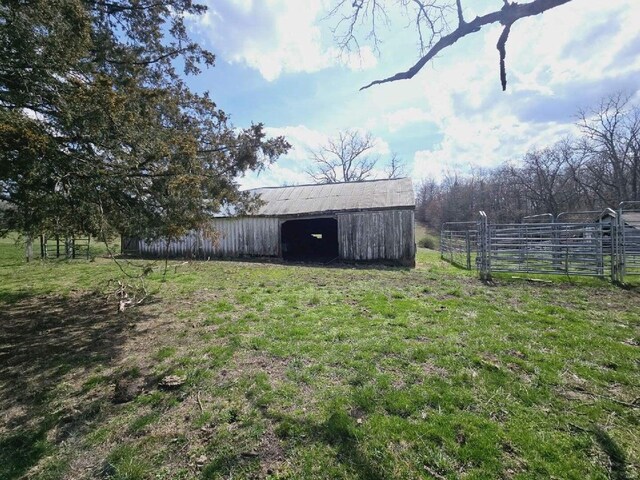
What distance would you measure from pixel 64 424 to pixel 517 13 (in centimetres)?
571

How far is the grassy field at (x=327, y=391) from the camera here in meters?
2.73

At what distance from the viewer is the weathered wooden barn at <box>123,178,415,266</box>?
15.5m

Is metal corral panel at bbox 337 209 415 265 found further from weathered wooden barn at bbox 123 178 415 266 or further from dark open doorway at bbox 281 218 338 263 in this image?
dark open doorway at bbox 281 218 338 263

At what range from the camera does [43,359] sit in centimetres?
491

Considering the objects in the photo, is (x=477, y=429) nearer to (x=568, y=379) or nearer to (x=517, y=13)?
(x=568, y=379)

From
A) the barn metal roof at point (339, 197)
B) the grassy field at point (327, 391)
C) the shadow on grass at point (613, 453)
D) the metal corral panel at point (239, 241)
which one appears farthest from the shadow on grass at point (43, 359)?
the metal corral panel at point (239, 241)

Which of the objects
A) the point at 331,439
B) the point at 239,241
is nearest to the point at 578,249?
the point at 331,439

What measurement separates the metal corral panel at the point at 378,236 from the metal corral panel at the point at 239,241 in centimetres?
391

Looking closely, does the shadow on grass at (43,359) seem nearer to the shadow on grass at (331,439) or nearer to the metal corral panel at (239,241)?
the shadow on grass at (331,439)

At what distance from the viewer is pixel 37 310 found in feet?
24.2

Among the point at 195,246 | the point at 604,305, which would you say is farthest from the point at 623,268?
the point at 195,246

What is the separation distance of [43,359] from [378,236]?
13.0 m

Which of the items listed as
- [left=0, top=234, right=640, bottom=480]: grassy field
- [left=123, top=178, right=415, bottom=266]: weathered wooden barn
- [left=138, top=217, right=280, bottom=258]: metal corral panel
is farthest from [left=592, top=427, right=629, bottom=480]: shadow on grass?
[left=138, top=217, right=280, bottom=258]: metal corral panel

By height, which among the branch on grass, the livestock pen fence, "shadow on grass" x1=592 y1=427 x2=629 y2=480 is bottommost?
"shadow on grass" x1=592 y1=427 x2=629 y2=480
